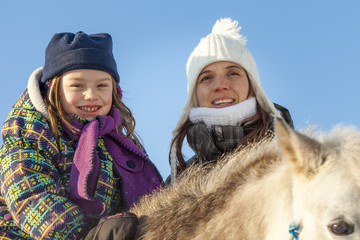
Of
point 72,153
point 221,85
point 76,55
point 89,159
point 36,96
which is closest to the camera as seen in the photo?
point 89,159

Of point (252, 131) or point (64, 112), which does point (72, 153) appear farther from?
point (252, 131)

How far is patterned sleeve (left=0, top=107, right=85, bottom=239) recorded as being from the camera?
2.88 meters

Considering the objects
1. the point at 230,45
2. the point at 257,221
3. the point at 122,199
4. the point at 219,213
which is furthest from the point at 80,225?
the point at 230,45

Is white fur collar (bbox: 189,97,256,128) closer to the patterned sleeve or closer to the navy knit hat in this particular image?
the navy knit hat

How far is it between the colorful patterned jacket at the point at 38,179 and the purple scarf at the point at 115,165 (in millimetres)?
69

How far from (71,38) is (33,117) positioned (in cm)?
100

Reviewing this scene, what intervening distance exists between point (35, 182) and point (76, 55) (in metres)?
1.30

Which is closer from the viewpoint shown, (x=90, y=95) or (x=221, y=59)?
(x=90, y=95)

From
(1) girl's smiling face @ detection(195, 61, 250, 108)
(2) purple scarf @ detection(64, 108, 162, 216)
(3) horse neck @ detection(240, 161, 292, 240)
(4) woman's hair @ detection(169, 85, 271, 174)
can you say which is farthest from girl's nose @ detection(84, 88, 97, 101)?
(3) horse neck @ detection(240, 161, 292, 240)

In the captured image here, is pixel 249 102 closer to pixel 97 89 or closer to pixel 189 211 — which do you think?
pixel 97 89

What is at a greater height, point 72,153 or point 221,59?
point 221,59

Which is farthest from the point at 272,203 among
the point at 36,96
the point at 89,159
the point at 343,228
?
the point at 36,96

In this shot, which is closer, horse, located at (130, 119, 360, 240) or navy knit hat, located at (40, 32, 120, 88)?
horse, located at (130, 119, 360, 240)

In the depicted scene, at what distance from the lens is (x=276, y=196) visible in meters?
1.97
